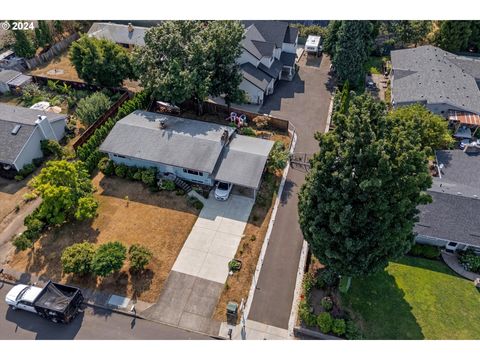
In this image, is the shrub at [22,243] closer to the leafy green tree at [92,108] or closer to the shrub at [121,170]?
the shrub at [121,170]

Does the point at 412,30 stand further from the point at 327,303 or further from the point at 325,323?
the point at 325,323

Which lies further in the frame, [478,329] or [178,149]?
[178,149]

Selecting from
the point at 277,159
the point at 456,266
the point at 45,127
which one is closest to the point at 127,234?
the point at 277,159

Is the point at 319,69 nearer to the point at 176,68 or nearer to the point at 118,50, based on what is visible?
the point at 176,68

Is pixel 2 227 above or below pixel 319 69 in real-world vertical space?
below

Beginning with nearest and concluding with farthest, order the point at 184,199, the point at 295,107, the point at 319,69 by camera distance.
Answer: the point at 184,199
the point at 295,107
the point at 319,69

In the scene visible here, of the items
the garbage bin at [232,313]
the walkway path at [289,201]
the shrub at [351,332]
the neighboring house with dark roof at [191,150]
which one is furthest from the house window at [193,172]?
the shrub at [351,332]

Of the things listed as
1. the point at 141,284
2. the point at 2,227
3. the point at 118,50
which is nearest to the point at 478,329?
the point at 141,284

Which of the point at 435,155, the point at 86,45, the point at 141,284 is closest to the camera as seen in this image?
the point at 141,284
